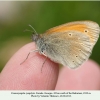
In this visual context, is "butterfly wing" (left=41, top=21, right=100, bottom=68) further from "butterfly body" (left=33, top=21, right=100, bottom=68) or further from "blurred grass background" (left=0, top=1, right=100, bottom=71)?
"blurred grass background" (left=0, top=1, right=100, bottom=71)

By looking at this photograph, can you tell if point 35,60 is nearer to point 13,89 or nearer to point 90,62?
point 13,89

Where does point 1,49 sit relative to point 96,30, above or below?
below

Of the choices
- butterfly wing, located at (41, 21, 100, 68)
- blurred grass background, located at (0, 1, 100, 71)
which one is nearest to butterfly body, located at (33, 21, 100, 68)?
butterfly wing, located at (41, 21, 100, 68)

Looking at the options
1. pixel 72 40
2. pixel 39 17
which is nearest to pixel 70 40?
pixel 72 40

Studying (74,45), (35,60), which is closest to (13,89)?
(35,60)

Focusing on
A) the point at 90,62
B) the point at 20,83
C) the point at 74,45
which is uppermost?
the point at 74,45

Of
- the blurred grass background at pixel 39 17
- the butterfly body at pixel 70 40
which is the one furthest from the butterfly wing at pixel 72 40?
the blurred grass background at pixel 39 17
